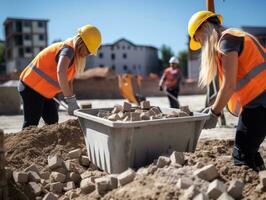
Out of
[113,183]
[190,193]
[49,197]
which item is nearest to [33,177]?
[49,197]

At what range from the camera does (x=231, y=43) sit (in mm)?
3098

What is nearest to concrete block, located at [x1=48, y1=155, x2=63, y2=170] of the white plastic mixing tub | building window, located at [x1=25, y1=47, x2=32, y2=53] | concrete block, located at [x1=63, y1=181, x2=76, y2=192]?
concrete block, located at [x1=63, y1=181, x2=76, y2=192]

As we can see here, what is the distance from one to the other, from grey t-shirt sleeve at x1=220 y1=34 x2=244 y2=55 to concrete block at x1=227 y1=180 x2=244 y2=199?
105 centimetres

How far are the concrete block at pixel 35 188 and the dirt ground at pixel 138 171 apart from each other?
0.19 m

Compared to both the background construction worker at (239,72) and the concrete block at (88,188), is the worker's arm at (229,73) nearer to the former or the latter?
the background construction worker at (239,72)

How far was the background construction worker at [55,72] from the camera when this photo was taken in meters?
4.39

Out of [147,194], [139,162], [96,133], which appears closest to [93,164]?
[96,133]

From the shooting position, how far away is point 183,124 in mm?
3645

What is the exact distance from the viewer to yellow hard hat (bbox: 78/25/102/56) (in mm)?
4383

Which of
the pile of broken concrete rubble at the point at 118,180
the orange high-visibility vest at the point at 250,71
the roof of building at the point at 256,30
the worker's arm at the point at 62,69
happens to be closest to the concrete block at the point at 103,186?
the pile of broken concrete rubble at the point at 118,180

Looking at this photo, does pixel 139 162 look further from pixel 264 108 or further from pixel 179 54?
pixel 179 54

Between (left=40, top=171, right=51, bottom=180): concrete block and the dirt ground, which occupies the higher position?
the dirt ground

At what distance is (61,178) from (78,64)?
156 centimetres

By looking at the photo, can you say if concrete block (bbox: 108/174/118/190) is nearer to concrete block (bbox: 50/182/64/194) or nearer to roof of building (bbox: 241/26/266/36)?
concrete block (bbox: 50/182/64/194)
